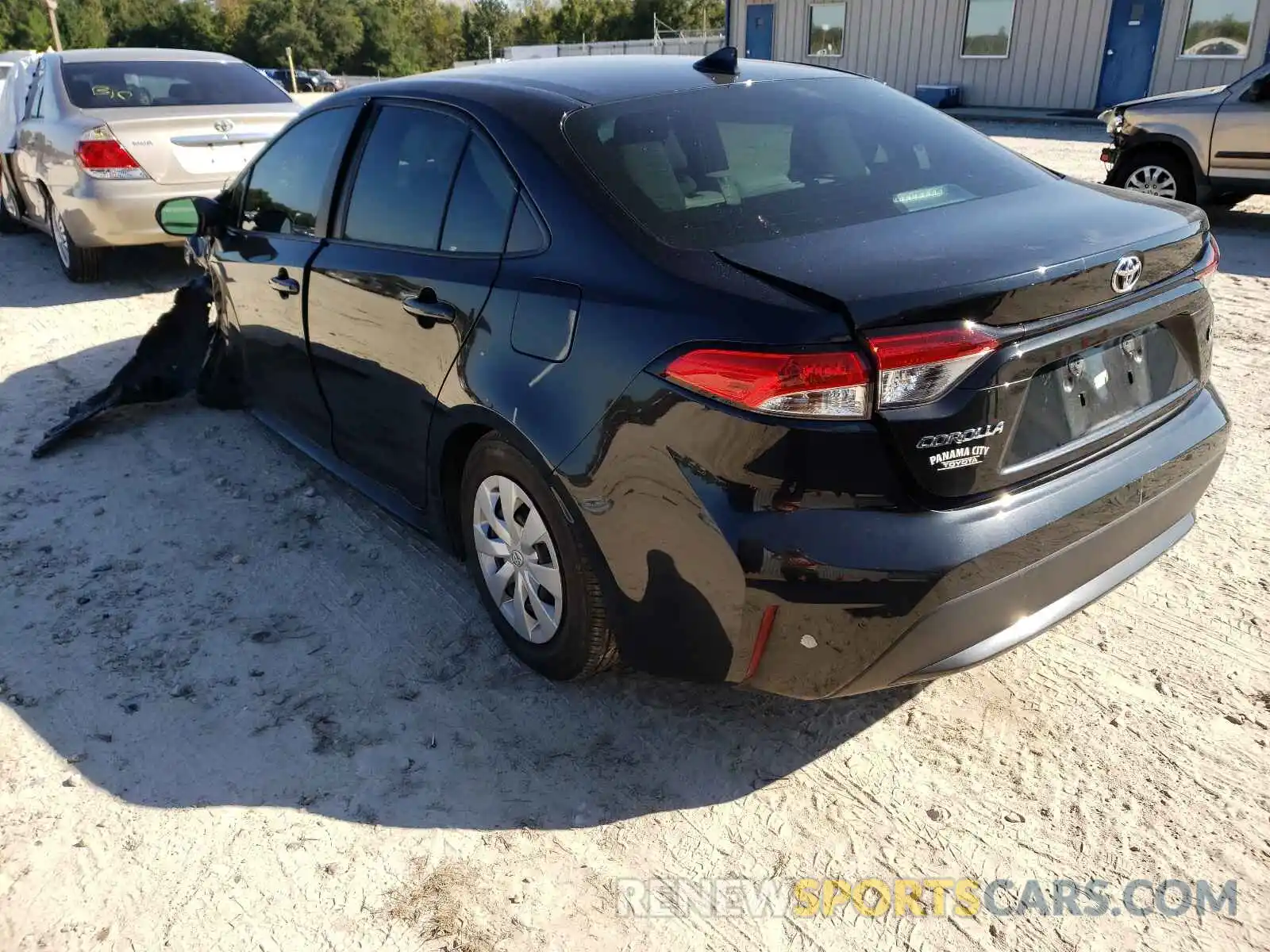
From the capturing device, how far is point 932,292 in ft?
7.05

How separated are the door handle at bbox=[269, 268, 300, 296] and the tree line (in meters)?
54.8

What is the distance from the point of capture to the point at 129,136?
7273 mm

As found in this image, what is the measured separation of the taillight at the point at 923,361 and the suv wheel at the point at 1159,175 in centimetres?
849

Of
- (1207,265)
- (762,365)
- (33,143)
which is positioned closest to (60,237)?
(33,143)

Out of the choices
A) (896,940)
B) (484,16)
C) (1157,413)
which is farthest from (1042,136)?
(484,16)

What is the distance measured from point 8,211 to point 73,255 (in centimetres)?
288

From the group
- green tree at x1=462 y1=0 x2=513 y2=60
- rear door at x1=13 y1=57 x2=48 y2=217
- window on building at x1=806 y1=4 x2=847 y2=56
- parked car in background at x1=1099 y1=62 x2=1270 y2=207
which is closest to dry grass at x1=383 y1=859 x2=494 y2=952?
rear door at x1=13 y1=57 x2=48 y2=217

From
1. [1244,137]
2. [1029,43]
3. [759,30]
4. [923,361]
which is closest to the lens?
[923,361]

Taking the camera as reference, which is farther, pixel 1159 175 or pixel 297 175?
pixel 1159 175

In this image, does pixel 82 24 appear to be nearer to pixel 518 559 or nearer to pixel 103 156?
pixel 103 156

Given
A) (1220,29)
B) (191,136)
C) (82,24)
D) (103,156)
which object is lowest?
(103,156)

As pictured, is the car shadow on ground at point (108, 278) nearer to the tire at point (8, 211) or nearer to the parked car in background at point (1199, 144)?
the tire at point (8, 211)

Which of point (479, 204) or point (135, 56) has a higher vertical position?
point (135, 56)

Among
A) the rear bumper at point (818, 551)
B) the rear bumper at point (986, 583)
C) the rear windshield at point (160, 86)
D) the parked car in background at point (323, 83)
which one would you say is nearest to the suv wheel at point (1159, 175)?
the rear windshield at point (160, 86)
